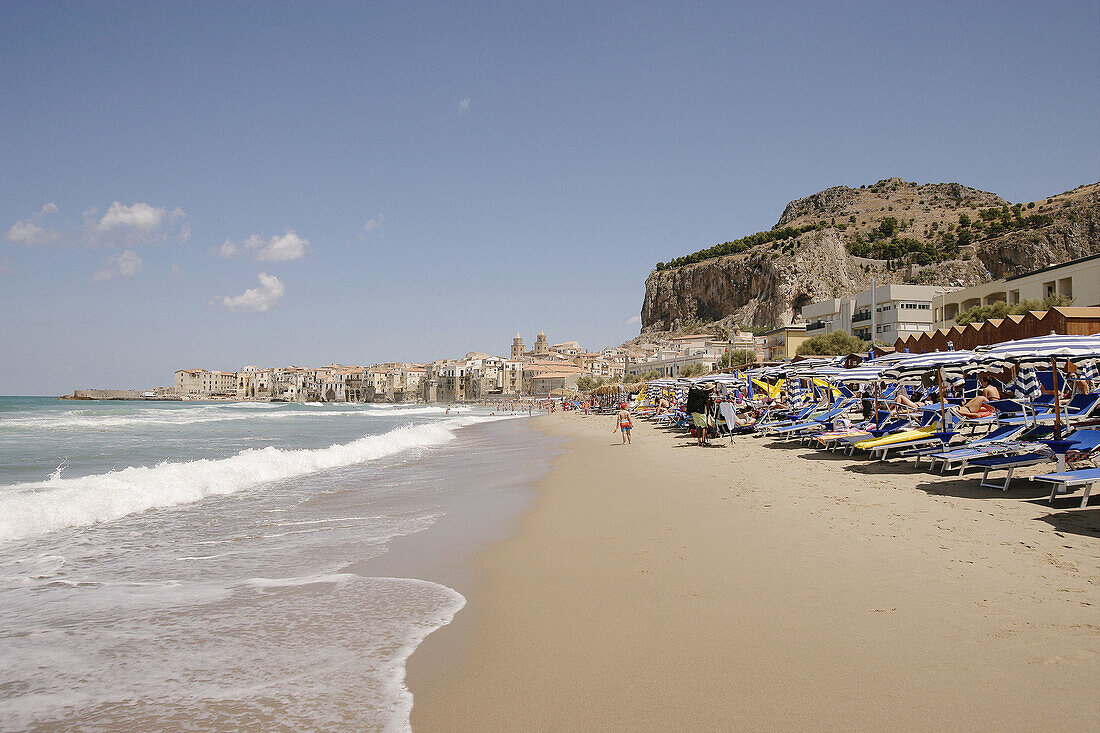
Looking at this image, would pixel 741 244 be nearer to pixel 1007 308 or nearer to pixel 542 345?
pixel 542 345

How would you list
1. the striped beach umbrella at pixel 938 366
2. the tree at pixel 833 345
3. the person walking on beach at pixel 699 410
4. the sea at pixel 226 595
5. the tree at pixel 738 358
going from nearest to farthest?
the sea at pixel 226 595 < the striped beach umbrella at pixel 938 366 < the person walking on beach at pixel 699 410 < the tree at pixel 833 345 < the tree at pixel 738 358

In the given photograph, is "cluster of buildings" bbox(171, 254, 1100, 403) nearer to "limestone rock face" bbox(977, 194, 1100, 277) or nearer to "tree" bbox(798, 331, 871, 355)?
"tree" bbox(798, 331, 871, 355)

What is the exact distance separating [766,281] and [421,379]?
7640cm

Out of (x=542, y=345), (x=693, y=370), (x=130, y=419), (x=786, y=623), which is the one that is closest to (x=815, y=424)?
(x=786, y=623)

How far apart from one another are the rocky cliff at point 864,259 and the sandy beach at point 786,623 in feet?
315

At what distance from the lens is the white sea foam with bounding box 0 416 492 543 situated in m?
7.96

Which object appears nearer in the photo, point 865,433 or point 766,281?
point 865,433

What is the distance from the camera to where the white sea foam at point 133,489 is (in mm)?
7961

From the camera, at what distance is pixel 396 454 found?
18.6 metres

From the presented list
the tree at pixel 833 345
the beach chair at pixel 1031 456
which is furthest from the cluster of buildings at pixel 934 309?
the beach chair at pixel 1031 456

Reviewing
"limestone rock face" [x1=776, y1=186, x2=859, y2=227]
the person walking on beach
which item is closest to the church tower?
"limestone rock face" [x1=776, y1=186, x2=859, y2=227]

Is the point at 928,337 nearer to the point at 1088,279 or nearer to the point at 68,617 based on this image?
the point at 1088,279

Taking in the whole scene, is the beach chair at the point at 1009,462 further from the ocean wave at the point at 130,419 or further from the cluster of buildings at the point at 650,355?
the ocean wave at the point at 130,419

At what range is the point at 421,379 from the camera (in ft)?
483
